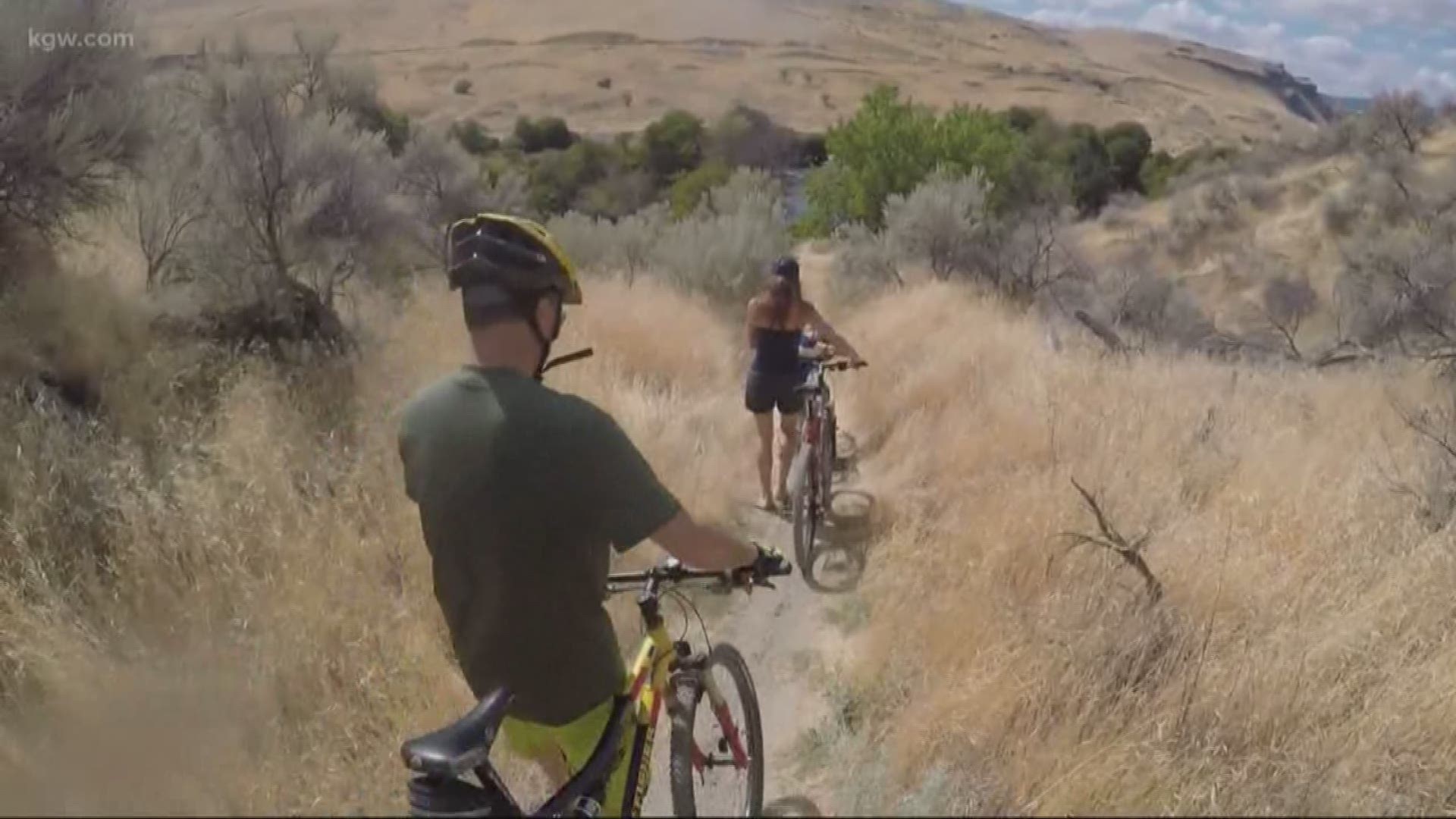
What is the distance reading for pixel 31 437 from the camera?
5.61m

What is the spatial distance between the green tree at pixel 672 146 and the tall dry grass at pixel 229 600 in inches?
1394

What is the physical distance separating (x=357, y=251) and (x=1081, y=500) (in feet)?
23.1

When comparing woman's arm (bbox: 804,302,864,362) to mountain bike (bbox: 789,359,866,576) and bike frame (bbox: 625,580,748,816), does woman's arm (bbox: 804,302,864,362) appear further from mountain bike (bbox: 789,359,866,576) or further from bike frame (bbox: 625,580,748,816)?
bike frame (bbox: 625,580,748,816)

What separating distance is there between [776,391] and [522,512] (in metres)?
4.88

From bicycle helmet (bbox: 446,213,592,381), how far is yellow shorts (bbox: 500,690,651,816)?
2.86 feet

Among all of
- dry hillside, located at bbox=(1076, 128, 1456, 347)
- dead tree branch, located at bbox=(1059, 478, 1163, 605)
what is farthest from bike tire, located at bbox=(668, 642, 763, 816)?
dry hillside, located at bbox=(1076, 128, 1456, 347)

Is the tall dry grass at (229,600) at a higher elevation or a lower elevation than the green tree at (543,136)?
higher

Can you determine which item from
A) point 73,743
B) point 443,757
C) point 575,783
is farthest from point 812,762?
point 73,743

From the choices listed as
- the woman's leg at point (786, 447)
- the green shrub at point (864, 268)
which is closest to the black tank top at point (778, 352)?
the woman's leg at point (786, 447)

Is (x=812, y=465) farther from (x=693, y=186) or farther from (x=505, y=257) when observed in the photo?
(x=693, y=186)

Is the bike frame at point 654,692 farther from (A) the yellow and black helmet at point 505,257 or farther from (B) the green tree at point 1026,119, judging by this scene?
(B) the green tree at point 1026,119

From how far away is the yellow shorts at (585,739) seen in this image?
2.56 metres

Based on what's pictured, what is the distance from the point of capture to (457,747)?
1897mm

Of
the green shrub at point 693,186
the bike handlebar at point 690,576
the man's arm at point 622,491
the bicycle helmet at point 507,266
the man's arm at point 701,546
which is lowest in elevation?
the green shrub at point 693,186
